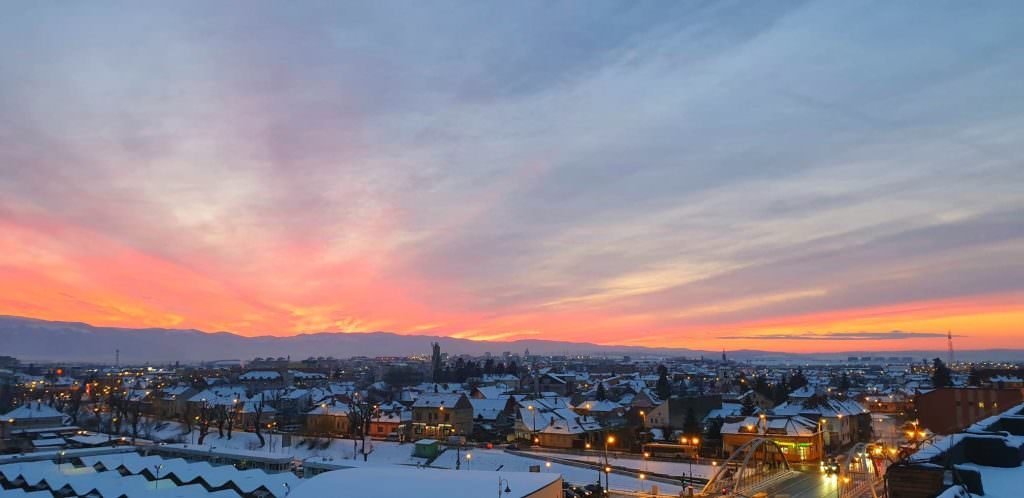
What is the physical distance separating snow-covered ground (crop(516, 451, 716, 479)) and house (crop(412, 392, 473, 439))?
20.1 meters

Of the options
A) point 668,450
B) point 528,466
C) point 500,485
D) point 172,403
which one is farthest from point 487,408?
point 500,485

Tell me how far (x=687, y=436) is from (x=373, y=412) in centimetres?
3438

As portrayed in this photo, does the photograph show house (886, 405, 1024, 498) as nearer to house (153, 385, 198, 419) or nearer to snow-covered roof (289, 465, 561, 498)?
snow-covered roof (289, 465, 561, 498)

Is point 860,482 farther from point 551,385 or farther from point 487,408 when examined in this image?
point 551,385

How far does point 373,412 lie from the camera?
76062mm

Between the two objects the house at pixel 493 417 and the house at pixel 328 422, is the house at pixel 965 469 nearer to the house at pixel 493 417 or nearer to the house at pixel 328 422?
the house at pixel 493 417

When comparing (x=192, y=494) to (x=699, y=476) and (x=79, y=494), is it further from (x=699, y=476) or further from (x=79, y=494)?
(x=699, y=476)

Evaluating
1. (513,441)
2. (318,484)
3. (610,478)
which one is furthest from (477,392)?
(318,484)

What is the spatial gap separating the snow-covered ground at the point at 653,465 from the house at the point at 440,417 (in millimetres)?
20113

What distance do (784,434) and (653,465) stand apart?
10893mm

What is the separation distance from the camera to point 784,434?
51250 mm

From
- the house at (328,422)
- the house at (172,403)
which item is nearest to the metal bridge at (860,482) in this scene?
the house at (328,422)

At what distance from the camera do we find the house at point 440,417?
233 ft

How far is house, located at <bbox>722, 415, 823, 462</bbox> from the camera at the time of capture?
5050cm
